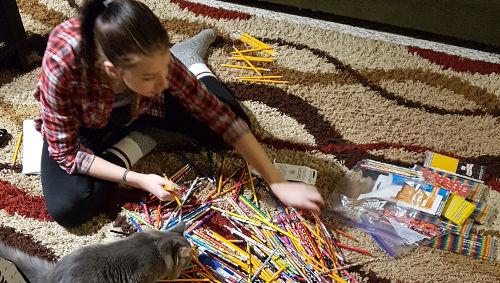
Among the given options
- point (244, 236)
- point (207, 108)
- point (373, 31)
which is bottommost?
point (244, 236)

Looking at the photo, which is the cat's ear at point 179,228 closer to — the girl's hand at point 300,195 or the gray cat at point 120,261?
the gray cat at point 120,261

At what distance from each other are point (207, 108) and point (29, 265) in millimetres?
705

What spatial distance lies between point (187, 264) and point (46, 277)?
1.29ft

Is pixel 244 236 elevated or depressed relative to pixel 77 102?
depressed

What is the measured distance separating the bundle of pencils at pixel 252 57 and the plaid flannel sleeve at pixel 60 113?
2.73 feet

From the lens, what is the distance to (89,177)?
4.89ft

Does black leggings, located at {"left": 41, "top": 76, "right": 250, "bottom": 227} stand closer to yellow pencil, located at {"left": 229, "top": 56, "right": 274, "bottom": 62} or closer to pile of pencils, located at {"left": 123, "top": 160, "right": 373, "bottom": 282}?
pile of pencils, located at {"left": 123, "top": 160, "right": 373, "bottom": 282}

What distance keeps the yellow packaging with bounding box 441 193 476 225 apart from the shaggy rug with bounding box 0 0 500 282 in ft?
0.35

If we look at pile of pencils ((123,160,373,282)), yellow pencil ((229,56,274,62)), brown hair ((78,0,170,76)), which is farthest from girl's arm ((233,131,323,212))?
yellow pencil ((229,56,274,62))

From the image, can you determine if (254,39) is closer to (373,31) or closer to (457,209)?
(373,31)

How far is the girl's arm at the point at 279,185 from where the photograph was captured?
1.37m

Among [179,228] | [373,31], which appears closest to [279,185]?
[179,228]

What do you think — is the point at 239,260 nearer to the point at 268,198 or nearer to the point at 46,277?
the point at 268,198

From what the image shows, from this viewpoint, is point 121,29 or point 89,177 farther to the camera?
point 89,177
